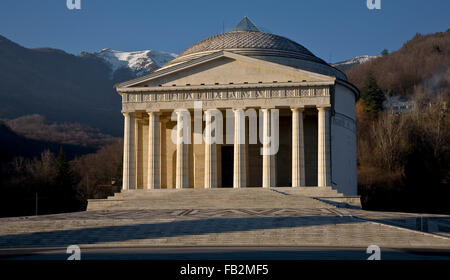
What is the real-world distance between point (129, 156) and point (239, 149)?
10313 mm

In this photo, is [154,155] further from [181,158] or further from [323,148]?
[323,148]

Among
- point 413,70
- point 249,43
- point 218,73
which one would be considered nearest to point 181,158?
point 218,73

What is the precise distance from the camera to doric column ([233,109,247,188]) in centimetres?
4991

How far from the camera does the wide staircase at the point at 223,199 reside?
43534mm

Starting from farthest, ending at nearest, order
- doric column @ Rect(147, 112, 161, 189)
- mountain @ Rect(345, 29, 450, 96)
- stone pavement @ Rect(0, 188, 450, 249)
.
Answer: mountain @ Rect(345, 29, 450, 96)
doric column @ Rect(147, 112, 161, 189)
stone pavement @ Rect(0, 188, 450, 249)

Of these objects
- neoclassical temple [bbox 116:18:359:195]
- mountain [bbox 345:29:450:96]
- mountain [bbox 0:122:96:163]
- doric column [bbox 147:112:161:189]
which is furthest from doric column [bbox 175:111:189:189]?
mountain [bbox 345:29:450:96]

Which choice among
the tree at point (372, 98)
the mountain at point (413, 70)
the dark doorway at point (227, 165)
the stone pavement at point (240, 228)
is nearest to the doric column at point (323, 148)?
the stone pavement at point (240, 228)

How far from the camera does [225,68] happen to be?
5169 cm

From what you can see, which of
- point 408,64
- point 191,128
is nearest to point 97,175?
point 191,128

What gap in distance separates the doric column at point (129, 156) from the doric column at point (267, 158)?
12143mm

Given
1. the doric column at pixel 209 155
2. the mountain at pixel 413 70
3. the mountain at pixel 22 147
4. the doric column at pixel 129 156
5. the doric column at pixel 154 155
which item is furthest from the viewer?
the mountain at pixel 413 70

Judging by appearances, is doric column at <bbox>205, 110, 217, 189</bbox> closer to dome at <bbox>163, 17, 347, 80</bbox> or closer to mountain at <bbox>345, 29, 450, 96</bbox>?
dome at <bbox>163, 17, 347, 80</bbox>

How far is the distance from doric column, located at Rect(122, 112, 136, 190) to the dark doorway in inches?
391

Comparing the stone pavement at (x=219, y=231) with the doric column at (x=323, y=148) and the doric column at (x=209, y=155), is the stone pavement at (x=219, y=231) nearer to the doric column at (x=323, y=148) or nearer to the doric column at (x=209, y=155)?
the doric column at (x=323, y=148)
